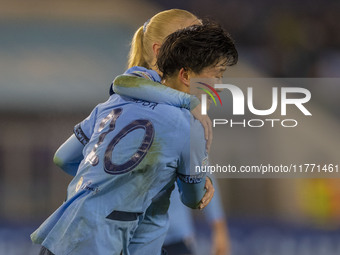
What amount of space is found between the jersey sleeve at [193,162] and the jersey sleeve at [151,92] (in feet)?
0.17

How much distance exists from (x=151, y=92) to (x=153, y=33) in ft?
1.77

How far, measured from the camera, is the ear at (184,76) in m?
1.43

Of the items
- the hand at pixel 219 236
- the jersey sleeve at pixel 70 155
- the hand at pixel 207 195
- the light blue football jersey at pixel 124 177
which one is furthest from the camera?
the hand at pixel 219 236

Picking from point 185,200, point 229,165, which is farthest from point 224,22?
point 185,200

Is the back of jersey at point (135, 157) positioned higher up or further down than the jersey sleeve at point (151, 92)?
further down

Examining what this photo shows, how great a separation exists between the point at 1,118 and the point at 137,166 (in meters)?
3.11

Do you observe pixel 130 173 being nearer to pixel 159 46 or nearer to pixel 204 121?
pixel 204 121

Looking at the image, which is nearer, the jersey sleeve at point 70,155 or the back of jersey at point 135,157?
the back of jersey at point 135,157

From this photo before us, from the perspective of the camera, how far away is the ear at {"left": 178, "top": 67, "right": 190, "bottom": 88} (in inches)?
56.2

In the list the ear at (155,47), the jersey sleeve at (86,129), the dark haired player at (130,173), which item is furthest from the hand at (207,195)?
the ear at (155,47)

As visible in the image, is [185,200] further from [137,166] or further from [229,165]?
[229,165]

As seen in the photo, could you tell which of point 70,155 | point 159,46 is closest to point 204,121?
point 70,155

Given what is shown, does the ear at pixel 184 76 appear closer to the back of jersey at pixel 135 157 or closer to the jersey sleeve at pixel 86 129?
the back of jersey at pixel 135 157

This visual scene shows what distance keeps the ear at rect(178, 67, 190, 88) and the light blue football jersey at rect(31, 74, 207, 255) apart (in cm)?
8
